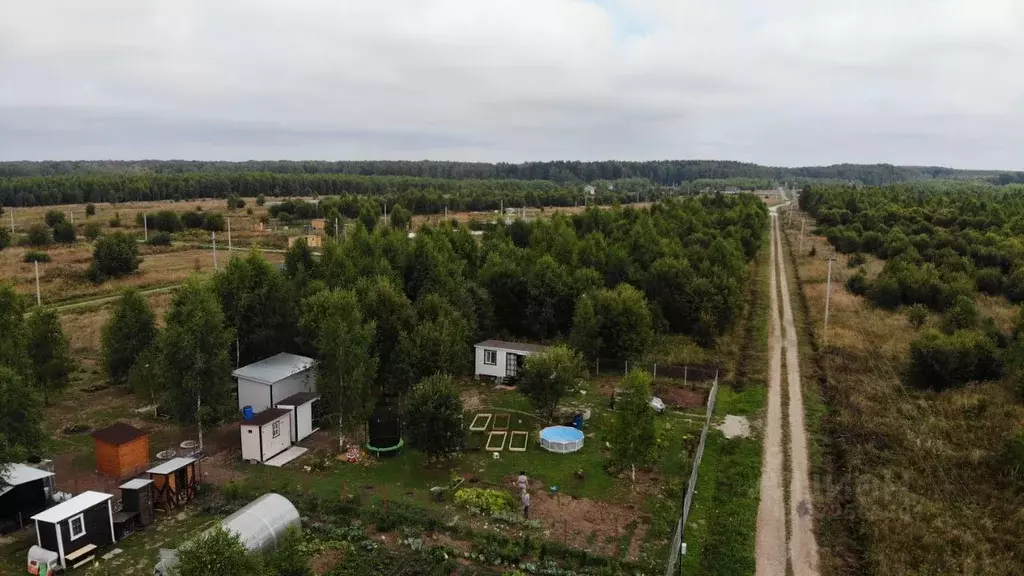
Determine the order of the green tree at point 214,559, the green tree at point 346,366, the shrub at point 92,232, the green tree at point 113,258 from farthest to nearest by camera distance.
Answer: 1. the shrub at point 92,232
2. the green tree at point 113,258
3. the green tree at point 346,366
4. the green tree at point 214,559

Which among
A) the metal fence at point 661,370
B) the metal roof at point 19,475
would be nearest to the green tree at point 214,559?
the metal roof at point 19,475

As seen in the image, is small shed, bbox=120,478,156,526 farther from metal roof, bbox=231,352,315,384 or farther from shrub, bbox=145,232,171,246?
shrub, bbox=145,232,171,246

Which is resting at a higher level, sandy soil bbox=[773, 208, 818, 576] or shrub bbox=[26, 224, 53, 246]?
shrub bbox=[26, 224, 53, 246]

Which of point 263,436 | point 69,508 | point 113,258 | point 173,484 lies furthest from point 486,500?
point 113,258

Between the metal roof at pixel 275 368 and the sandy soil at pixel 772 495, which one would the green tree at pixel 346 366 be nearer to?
the metal roof at pixel 275 368

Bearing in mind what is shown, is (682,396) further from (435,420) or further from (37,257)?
(37,257)

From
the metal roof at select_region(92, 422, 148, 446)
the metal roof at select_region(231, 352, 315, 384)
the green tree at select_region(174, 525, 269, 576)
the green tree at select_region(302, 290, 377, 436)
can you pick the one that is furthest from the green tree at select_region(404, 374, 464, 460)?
the green tree at select_region(174, 525, 269, 576)
